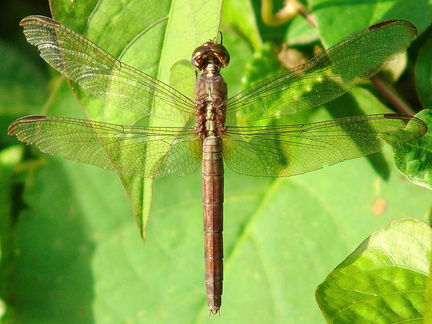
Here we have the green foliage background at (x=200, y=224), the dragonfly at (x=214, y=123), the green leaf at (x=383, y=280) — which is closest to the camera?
the green leaf at (x=383, y=280)

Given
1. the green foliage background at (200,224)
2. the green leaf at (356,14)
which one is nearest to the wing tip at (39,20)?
the green foliage background at (200,224)

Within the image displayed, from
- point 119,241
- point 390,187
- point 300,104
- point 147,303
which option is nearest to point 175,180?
point 119,241

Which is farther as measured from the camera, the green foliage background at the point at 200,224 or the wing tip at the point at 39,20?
the green foliage background at the point at 200,224

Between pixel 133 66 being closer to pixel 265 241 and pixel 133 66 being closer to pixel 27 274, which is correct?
pixel 265 241

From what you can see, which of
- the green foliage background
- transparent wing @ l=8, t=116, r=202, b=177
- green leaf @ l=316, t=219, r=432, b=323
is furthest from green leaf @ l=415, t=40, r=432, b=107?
transparent wing @ l=8, t=116, r=202, b=177

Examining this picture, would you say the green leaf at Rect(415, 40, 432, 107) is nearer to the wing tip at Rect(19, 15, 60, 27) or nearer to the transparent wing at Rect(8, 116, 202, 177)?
the transparent wing at Rect(8, 116, 202, 177)

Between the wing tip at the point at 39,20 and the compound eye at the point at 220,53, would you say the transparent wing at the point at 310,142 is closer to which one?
the compound eye at the point at 220,53

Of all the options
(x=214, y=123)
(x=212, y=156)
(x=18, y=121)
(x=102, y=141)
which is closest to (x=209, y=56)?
(x=214, y=123)

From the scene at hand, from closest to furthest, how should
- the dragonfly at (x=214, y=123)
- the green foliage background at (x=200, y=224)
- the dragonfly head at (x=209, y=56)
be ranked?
the dragonfly at (x=214, y=123) → the dragonfly head at (x=209, y=56) → the green foliage background at (x=200, y=224)
